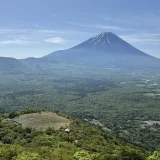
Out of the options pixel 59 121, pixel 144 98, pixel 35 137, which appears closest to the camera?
pixel 35 137

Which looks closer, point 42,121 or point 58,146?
point 58,146

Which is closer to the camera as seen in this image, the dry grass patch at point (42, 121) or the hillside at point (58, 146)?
the hillside at point (58, 146)

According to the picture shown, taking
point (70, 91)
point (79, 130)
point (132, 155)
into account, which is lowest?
point (70, 91)

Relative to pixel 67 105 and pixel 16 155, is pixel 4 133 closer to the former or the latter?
pixel 16 155

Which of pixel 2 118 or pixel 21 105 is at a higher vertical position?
pixel 2 118

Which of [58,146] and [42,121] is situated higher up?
[58,146]

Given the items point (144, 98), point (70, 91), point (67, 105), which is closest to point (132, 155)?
point (67, 105)

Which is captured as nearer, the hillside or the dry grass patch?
the hillside

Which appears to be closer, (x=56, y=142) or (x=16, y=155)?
(x=16, y=155)
